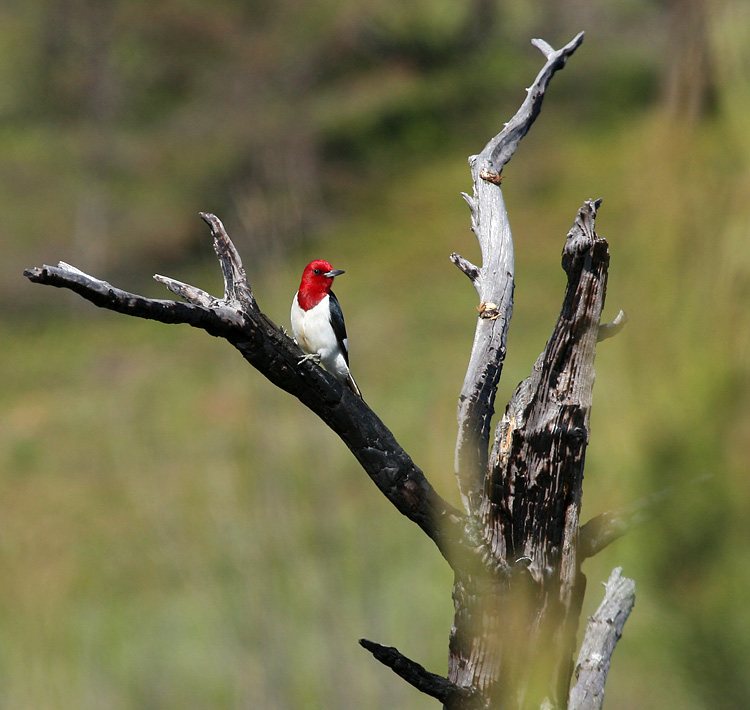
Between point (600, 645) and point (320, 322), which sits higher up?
point (320, 322)

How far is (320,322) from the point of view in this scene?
407cm

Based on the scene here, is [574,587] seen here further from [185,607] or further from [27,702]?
[185,607]

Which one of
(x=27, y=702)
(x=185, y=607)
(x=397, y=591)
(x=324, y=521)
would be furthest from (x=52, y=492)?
(x=324, y=521)

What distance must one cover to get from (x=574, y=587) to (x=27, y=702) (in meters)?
4.95

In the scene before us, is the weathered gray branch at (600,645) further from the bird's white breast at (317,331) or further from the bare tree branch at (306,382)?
the bird's white breast at (317,331)

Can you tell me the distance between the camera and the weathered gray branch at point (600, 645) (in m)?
2.54

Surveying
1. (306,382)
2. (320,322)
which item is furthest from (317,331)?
(306,382)

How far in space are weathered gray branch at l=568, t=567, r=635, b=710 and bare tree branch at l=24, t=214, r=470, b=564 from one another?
65cm

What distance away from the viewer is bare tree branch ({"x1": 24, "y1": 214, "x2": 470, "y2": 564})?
2021 mm

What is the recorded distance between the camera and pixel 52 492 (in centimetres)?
1455

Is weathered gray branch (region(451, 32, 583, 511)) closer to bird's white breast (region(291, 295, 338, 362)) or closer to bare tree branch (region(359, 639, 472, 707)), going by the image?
bare tree branch (region(359, 639, 472, 707))

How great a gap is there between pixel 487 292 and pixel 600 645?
1.17 metres

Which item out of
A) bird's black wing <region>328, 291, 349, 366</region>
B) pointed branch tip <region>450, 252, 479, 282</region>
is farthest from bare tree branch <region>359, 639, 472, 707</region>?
bird's black wing <region>328, 291, 349, 366</region>

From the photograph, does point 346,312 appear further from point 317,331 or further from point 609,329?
point 609,329
